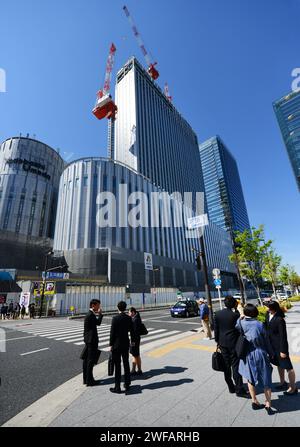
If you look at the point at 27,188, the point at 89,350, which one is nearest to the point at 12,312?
the point at 89,350

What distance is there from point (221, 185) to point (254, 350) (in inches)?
6103

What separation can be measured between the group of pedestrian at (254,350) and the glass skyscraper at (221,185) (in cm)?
13901

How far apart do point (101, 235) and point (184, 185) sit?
74520mm

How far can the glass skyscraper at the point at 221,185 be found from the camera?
470ft

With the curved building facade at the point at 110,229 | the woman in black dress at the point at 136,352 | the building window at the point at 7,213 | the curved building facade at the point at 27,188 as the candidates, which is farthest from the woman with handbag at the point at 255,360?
the building window at the point at 7,213

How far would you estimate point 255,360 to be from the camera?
3.47 meters

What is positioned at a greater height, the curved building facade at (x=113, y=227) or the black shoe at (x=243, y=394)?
the curved building facade at (x=113, y=227)

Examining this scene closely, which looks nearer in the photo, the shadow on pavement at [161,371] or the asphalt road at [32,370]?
the asphalt road at [32,370]

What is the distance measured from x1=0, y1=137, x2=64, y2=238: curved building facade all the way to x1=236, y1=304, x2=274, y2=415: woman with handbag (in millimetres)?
65223

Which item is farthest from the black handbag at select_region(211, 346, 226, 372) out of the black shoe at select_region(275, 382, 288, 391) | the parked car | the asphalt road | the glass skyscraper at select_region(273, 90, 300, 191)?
the glass skyscraper at select_region(273, 90, 300, 191)

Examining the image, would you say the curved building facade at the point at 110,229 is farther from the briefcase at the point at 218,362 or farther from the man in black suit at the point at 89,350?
the briefcase at the point at 218,362

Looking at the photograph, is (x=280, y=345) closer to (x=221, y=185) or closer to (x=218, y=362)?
(x=218, y=362)

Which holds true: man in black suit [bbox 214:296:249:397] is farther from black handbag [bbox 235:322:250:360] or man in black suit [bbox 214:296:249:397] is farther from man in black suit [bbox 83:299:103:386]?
man in black suit [bbox 83:299:103:386]

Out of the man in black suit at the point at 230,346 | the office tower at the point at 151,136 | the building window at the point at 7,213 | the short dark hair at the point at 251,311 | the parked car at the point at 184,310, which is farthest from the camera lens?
the office tower at the point at 151,136
